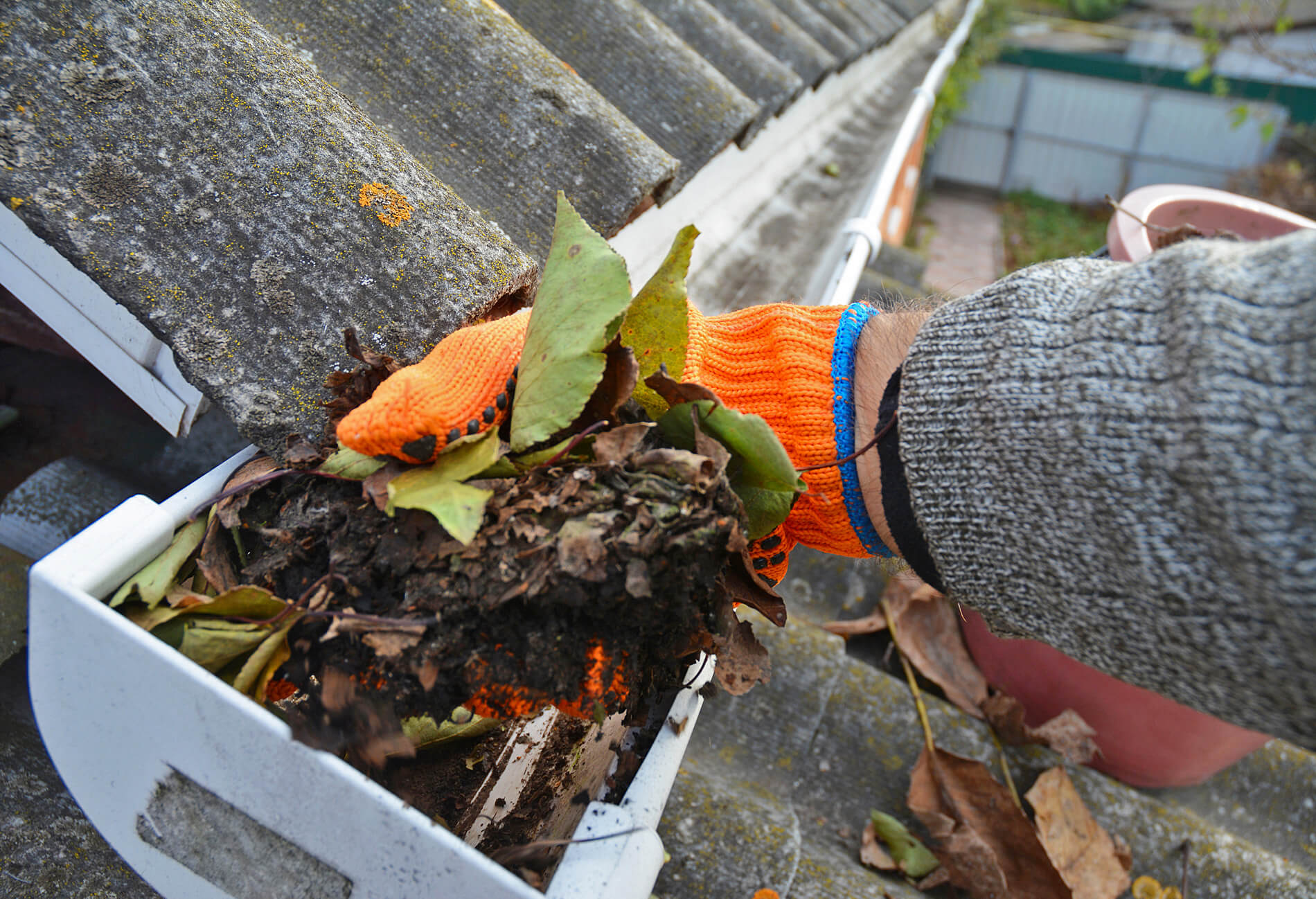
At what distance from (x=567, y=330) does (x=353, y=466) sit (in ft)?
0.88

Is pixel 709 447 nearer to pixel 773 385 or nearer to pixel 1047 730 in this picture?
pixel 773 385

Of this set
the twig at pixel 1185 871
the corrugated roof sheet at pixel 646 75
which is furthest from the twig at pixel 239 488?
the twig at pixel 1185 871

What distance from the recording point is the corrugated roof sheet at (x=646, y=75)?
5.25 feet

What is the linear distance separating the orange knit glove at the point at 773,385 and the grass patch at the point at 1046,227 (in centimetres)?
708

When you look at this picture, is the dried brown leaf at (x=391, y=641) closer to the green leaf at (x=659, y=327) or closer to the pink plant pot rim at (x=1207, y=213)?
the green leaf at (x=659, y=327)

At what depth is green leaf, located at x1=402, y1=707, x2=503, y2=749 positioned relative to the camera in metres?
0.87

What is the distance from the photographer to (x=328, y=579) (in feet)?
2.41

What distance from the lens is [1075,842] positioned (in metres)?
1.47

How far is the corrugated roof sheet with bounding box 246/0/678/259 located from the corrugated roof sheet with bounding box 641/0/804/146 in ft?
2.33

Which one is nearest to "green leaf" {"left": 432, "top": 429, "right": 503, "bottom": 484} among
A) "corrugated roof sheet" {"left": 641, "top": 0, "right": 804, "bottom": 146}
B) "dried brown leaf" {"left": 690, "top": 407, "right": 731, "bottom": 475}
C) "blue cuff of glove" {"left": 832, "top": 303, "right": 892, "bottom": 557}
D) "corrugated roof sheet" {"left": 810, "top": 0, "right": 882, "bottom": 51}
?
"dried brown leaf" {"left": 690, "top": 407, "right": 731, "bottom": 475}

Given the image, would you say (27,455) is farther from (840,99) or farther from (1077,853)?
(840,99)

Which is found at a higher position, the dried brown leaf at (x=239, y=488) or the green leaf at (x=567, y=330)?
the green leaf at (x=567, y=330)

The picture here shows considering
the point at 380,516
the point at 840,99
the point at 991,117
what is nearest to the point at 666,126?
the point at 380,516

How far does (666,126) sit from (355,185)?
2.69 ft
